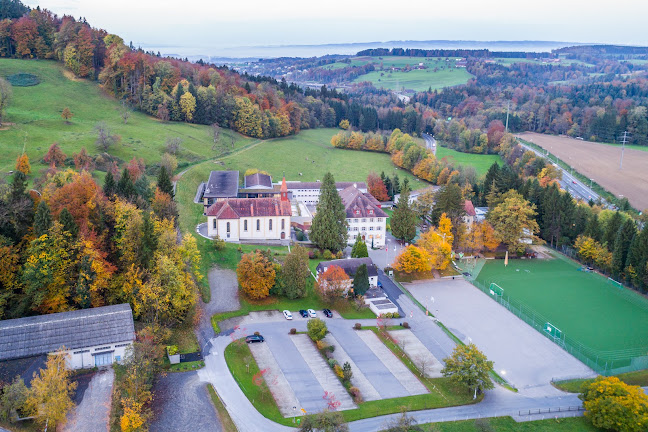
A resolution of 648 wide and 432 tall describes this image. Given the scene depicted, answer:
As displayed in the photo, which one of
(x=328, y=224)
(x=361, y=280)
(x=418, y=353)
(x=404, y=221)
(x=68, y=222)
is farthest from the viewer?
(x=404, y=221)

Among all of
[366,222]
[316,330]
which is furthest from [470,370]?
[366,222]

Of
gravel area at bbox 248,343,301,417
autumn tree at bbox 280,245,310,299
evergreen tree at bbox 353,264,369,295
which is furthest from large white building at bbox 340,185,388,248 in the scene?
gravel area at bbox 248,343,301,417

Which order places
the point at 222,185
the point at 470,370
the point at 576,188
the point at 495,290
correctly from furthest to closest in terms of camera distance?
the point at 576,188 < the point at 222,185 < the point at 495,290 < the point at 470,370

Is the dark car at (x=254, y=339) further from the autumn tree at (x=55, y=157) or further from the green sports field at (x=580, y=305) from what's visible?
the autumn tree at (x=55, y=157)

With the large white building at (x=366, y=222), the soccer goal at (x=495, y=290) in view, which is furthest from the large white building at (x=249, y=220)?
the soccer goal at (x=495, y=290)

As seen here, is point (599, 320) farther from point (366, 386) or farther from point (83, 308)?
point (83, 308)

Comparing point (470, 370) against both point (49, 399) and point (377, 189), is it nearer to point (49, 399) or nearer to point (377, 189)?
point (49, 399)
